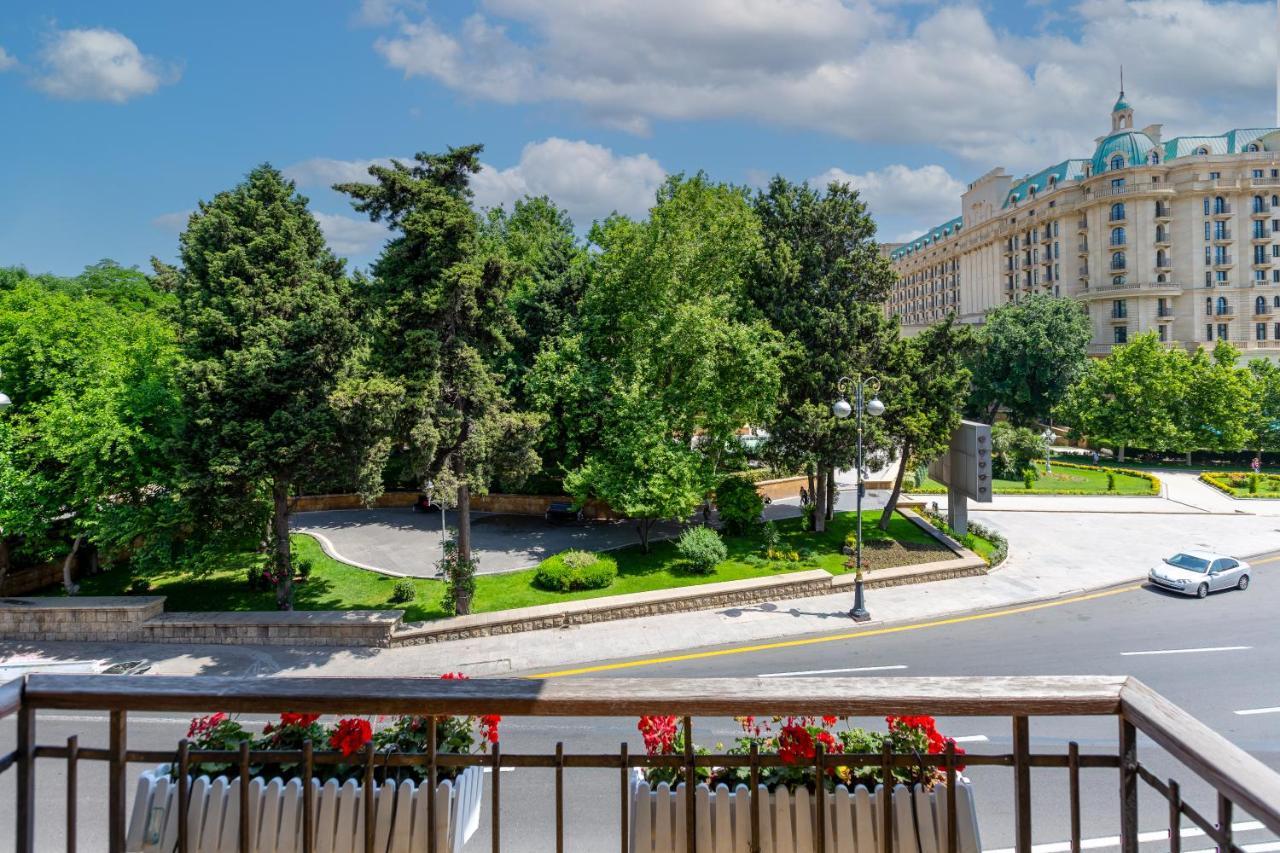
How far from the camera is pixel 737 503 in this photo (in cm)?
2711

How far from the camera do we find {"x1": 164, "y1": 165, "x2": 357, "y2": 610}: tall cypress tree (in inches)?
698

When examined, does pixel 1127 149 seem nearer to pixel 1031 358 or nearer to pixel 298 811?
pixel 1031 358

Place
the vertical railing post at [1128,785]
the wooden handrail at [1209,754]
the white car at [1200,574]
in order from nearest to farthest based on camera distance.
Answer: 1. the wooden handrail at [1209,754]
2. the vertical railing post at [1128,785]
3. the white car at [1200,574]

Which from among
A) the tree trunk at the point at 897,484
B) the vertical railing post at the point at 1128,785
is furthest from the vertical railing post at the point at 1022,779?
the tree trunk at the point at 897,484

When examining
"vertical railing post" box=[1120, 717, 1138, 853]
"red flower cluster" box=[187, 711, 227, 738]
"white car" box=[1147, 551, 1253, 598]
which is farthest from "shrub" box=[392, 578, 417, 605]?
"white car" box=[1147, 551, 1253, 598]

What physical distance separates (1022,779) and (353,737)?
253 cm

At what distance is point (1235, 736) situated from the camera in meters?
12.0

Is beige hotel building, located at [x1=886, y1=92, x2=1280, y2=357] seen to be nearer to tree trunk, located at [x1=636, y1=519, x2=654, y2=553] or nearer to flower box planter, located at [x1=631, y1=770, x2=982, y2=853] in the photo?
tree trunk, located at [x1=636, y1=519, x2=654, y2=553]

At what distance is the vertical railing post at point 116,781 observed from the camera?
281 cm

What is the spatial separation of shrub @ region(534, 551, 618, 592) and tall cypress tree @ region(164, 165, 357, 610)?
6.93m

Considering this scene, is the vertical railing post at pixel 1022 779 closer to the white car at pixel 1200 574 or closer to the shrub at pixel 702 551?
the shrub at pixel 702 551

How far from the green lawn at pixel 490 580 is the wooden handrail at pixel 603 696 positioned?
17.8 metres

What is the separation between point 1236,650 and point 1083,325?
150 feet

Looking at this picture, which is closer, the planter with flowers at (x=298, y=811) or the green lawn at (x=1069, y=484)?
the planter with flowers at (x=298, y=811)
